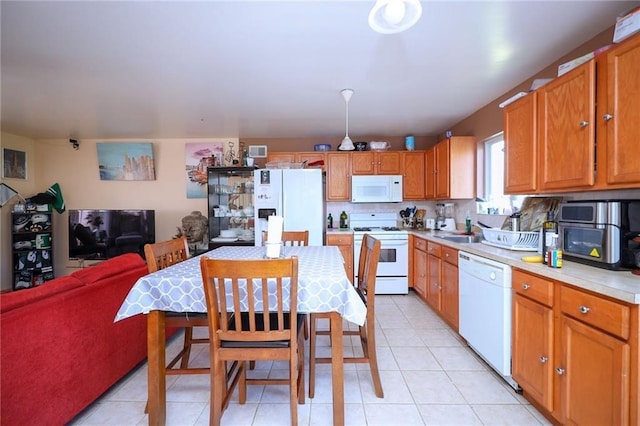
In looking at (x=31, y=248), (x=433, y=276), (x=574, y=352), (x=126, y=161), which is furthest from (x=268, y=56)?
(x=31, y=248)

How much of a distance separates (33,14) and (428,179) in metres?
4.15

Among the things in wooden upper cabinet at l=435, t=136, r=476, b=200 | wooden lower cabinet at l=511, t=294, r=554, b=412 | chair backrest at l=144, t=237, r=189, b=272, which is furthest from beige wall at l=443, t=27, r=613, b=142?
chair backrest at l=144, t=237, r=189, b=272

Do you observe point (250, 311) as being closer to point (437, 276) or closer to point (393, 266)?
point (437, 276)

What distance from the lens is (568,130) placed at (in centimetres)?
161

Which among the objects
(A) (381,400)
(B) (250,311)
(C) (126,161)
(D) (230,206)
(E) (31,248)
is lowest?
(A) (381,400)

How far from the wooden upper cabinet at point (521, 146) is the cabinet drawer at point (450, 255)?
2.24 ft

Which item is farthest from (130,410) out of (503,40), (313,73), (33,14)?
(503,40)

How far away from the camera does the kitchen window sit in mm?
2982

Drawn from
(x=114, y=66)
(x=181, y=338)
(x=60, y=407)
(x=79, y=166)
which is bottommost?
(x=181, y=338)

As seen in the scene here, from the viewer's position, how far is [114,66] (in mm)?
2186

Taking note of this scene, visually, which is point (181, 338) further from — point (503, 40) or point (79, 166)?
point (79, 166)

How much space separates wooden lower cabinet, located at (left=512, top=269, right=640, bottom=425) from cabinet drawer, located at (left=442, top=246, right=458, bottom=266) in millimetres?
778

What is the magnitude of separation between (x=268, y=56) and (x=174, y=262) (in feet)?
5.39

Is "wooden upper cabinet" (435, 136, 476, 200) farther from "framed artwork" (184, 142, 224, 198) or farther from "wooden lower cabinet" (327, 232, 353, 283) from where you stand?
"framed artwork" (184, 142, 224, 198)
